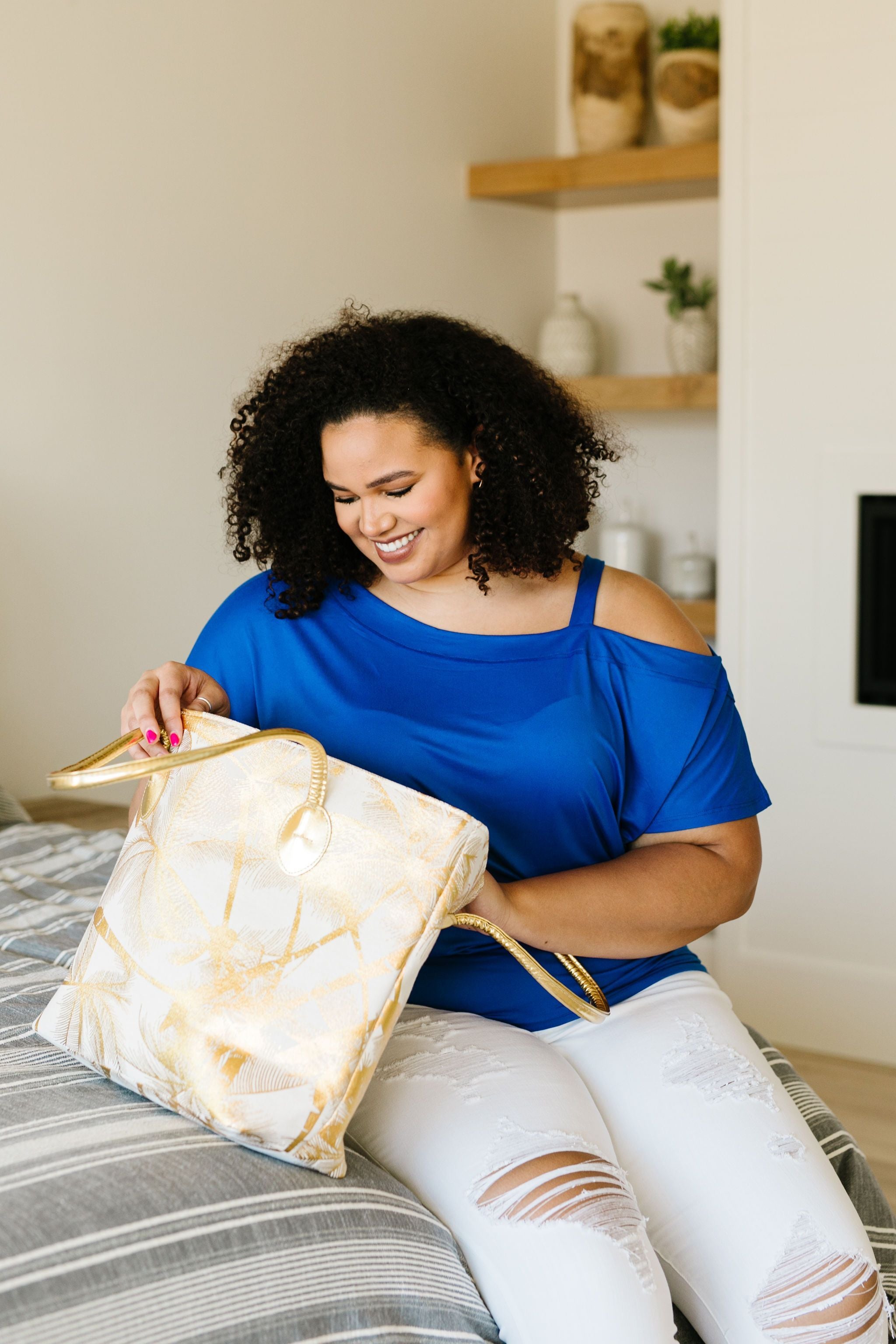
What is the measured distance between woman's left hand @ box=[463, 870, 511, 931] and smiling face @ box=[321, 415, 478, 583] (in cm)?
37

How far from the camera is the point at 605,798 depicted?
4.12ft

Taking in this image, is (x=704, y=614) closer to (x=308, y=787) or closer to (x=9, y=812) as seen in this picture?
(x=9, y=812)

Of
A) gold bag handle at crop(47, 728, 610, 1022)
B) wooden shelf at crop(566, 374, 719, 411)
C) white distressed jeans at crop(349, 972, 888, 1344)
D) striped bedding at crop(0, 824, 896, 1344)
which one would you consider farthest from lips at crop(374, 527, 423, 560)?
wooden shelf at crop(566, 374, 719, 411)

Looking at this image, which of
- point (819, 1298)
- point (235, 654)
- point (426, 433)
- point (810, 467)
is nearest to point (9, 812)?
point (235, 654)

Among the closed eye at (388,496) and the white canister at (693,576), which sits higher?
the closed eye at (388,496)

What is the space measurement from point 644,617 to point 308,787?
479 mm

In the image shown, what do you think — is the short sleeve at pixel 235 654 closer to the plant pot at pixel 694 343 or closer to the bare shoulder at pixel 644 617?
the bare shoulder at pixel 644 617

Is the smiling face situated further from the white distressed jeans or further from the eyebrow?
the white distressed jeans

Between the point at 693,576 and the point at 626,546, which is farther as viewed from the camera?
the point at 626,546

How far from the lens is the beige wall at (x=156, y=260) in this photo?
228cm

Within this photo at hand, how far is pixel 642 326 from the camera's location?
3.61 metres

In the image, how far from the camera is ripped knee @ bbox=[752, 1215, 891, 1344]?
967 mm

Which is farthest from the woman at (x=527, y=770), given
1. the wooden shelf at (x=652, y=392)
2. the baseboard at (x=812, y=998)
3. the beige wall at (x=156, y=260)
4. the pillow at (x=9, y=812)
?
Answer: the wooden shelf at (x=652, y=392)

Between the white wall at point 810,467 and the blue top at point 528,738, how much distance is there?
132cm
